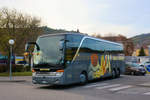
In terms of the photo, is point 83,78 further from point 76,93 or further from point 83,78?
point 76,93

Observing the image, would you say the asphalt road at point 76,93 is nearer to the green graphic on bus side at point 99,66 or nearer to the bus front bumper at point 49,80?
the bus front bumper at point 49,80

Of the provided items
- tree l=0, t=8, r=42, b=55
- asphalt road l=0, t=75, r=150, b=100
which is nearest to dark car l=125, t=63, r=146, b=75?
asphalt road l=0, t=75, r=150, b=100

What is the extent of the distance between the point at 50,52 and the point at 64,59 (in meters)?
1.03

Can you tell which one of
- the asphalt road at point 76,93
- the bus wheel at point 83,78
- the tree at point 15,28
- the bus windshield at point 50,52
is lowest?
the asphalt road at point 76,93

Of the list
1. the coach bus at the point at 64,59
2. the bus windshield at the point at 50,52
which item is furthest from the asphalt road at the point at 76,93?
the bus windshield at the point at 50,52

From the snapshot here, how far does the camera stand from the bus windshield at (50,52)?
507 inches

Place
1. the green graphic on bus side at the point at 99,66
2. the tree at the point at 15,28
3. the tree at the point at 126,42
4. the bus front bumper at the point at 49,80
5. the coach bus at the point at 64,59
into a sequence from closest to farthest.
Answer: the bus front bumper at the point at 49,80 → the coach bus at the point at 64,59 → the green graphic on bus side at the point at 99,66 → the tree at the point at 15,28 → the tree at the point at 126,42

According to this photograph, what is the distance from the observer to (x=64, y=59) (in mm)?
12883

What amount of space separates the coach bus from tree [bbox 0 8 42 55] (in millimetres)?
10871

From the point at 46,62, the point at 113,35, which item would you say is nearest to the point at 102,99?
the point at 46,62

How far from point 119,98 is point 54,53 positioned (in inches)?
201

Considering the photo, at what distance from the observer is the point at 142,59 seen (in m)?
35.7

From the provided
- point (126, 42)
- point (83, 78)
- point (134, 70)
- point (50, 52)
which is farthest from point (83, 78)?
point (126, 42)

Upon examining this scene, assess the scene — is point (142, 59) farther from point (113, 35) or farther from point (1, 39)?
point (113, 35)
